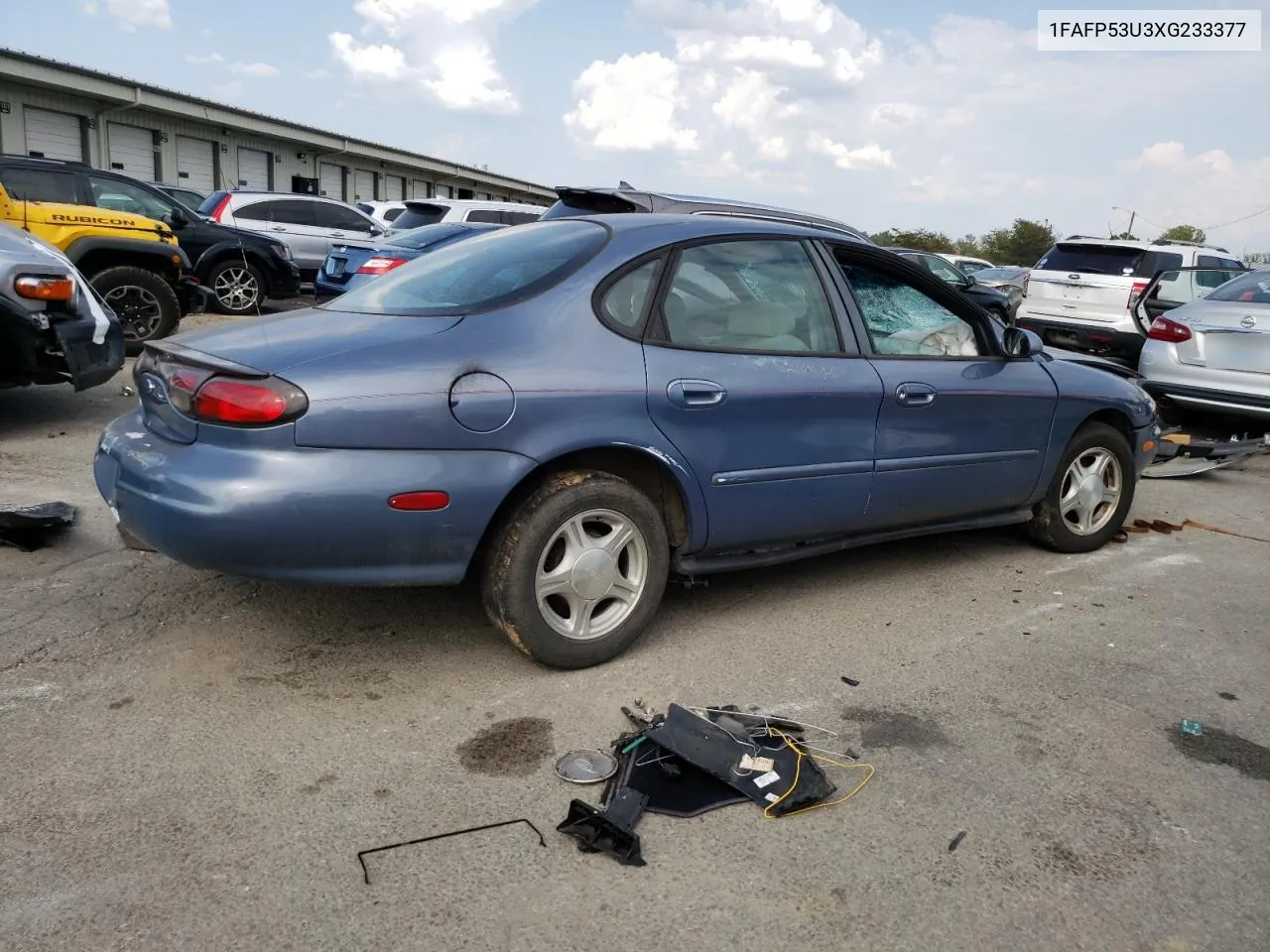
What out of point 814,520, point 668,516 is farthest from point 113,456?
point 814,520

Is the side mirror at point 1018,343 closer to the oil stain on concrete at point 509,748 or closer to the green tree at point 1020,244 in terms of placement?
the oil stain on concrete at point 509,748

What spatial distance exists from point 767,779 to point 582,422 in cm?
124

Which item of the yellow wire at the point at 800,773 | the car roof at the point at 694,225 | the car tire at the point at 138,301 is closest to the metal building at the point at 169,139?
the car tire at the point at 138,301

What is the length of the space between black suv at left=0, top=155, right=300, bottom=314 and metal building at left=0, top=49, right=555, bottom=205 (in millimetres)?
11286

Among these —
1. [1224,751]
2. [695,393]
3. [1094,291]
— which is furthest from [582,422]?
[1094,291]

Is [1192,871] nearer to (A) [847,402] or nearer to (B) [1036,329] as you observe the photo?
(A) [847,402]

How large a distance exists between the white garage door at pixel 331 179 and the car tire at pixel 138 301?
27274mm

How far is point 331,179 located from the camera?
1419 inches

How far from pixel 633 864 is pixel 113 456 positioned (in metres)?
2.23

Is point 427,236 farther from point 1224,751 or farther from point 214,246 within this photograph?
point 1224,751

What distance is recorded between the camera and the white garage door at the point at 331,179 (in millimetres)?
35188

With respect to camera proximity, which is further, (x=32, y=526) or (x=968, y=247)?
(x=968, y=247)

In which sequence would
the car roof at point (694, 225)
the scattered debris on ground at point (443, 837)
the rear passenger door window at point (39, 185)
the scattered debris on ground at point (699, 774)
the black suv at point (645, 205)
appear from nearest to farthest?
the scattered debris on ground at point (443, 837), the scattered debris on ground at point (699, 774), the car roof at point (694, 225), the black suv at point (645, 205), the rear passenger door window at point (39, 185)

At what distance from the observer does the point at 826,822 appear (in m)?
2.72
